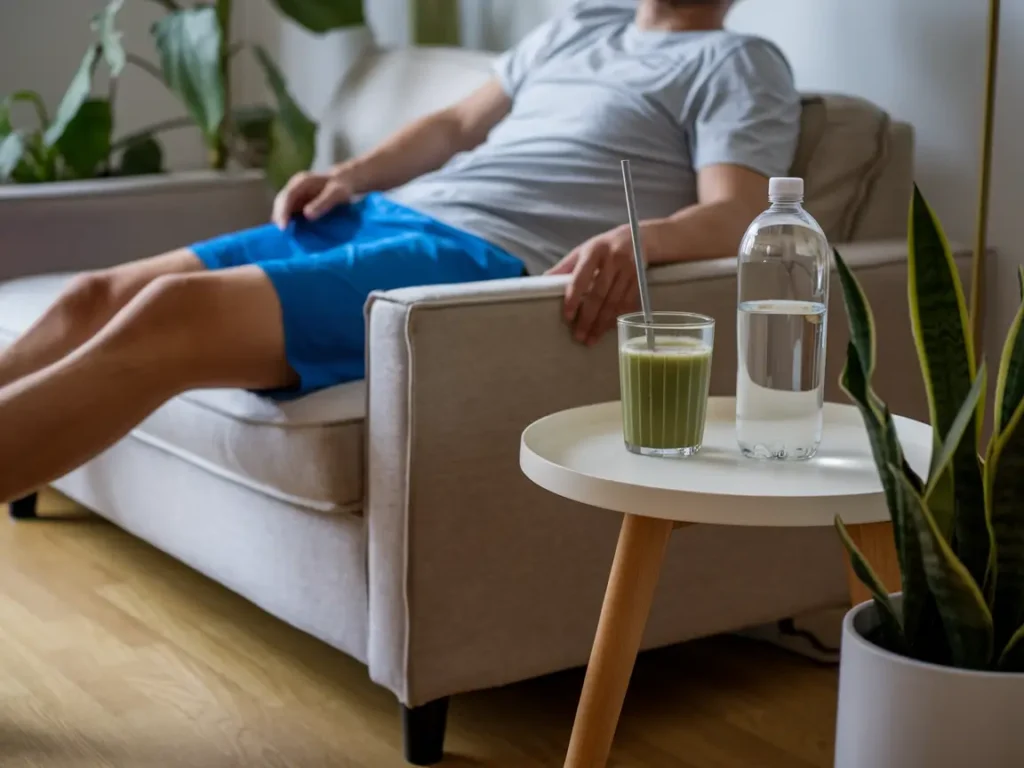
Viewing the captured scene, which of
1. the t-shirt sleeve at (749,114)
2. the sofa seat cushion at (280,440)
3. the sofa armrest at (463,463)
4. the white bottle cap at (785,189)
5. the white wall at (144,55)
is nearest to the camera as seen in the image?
the white bottle cap at (785,189)

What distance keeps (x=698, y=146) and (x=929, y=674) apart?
1.10 meters

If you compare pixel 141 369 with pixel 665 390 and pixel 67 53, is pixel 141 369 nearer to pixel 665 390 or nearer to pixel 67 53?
pixel 665 390

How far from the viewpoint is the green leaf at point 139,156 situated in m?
2.99

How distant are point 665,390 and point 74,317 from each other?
100 cm

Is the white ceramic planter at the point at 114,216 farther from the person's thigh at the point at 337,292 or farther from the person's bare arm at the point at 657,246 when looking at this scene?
the person's bare arm at the point at 657,246

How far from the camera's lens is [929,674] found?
94cm

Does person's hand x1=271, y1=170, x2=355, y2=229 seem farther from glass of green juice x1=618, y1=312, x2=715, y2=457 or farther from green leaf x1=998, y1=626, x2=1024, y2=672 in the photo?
green leaf x1=998, y1=626, x2=1024, y2=672

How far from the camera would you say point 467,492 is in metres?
1.56

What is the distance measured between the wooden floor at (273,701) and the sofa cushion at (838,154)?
2.07 ft

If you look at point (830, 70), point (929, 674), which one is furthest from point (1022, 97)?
point (929, 674)

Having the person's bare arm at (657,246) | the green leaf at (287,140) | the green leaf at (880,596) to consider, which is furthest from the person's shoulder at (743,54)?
the green leaf at (287,140)

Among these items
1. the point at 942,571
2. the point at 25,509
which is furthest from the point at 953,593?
the point at 25,509

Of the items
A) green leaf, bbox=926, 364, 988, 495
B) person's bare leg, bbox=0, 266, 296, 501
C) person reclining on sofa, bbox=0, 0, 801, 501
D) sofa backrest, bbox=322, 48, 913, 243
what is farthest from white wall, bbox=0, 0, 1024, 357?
green leaf, bbox=926, 364, 988, 495

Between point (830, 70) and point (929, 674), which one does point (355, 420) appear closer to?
point (929, 674)
